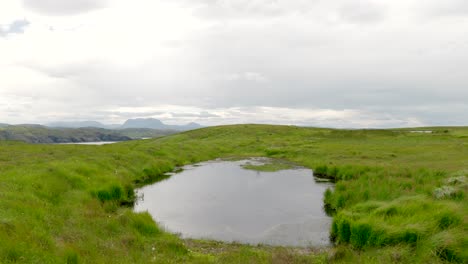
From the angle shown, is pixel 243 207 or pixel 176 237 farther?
pixel 243 207

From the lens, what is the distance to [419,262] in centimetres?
1229

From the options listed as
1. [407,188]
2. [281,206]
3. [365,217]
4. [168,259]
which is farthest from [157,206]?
[407,188]

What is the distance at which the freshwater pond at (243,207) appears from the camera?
19594 millimetres

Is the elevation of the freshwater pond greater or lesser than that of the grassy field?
lesser

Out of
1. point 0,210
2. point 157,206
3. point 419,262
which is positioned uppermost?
point 0,210

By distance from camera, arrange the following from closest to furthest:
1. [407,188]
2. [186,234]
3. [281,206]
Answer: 1. [186,234]
2. [407,188]
3. [281,206]

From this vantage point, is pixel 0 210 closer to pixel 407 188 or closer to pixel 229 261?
pixel 229 261

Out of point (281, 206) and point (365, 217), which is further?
point (281, 206)

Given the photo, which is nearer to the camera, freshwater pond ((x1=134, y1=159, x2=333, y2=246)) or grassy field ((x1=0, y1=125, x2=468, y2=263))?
grassy field ((x1=0, y1=125, x2=468, y2=263))

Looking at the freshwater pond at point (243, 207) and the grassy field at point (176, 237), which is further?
the freshwater pond at point (243, 207)

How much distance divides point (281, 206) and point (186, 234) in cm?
923

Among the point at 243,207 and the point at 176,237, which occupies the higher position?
the point at 176,237

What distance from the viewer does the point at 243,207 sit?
25.8 meters

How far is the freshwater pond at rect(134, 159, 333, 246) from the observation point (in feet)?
64.3
